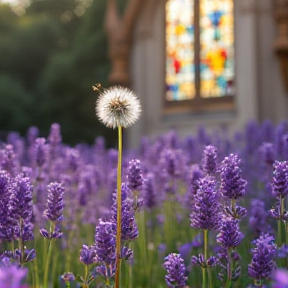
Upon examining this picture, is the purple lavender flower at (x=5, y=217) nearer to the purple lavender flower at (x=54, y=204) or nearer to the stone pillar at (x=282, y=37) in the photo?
the purple lavender flower at (x=54, y=204)

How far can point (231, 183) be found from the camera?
228 centimetres

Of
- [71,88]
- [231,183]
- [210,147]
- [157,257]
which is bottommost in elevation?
[157,257]

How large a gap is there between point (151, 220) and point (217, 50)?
9.35 m

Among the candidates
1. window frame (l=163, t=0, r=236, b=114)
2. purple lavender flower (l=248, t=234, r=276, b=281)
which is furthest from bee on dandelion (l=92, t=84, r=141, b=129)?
window frame (l=163, t=0, r=236, b=114)

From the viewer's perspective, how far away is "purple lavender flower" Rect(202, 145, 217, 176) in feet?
9.00

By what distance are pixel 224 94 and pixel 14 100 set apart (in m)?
7.05

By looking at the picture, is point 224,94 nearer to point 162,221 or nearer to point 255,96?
point 255,96

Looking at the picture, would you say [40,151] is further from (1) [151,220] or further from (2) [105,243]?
(2) [105,243]

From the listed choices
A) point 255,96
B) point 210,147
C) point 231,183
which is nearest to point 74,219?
point 210,147

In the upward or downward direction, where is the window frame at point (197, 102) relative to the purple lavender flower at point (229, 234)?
upward

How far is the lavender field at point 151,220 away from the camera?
2.14 m

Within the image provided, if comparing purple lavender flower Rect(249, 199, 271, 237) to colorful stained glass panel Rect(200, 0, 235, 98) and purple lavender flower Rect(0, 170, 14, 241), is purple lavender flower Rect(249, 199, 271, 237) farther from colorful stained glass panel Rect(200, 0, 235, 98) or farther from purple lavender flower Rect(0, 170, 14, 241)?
colorful stained glass panel Rect(200, 0, 235, 98)

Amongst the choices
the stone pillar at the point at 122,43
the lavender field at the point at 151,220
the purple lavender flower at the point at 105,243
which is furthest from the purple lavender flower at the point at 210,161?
the stone pillar at the point at 122,43

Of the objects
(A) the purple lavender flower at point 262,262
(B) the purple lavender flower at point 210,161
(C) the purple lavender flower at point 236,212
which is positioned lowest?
(A) the purple lavender flower at point 262,262
